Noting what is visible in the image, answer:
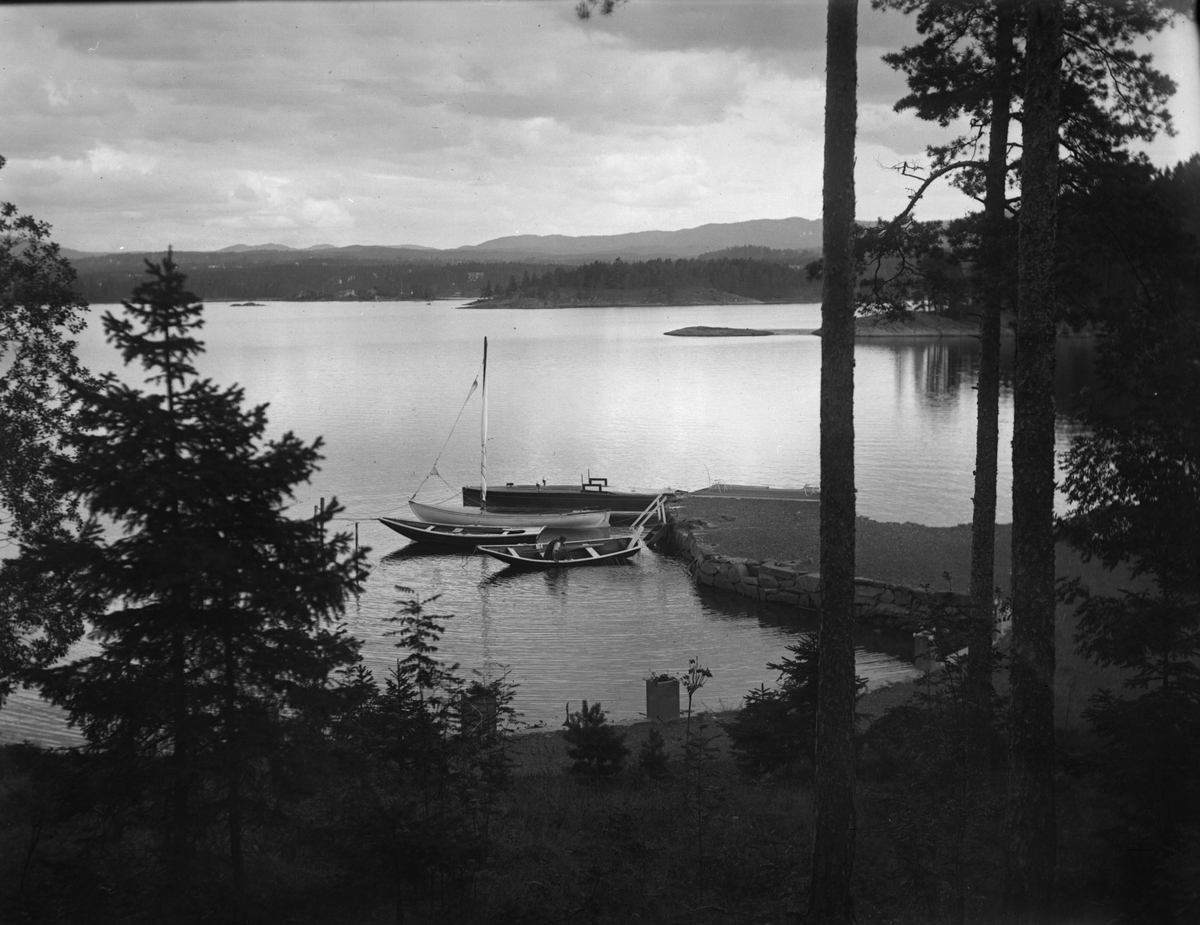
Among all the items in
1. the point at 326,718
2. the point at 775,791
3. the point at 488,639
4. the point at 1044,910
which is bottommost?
the point at 488,639

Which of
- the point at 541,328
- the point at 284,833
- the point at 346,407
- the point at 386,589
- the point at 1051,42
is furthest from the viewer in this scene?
the point at 541,328

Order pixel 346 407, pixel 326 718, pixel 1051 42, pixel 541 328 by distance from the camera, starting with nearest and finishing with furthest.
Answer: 1. pixel 326 718
2. pixel 1051 42
3. pixel 346 407
4. pixel 541 328

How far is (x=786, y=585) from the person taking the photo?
26.4 meters

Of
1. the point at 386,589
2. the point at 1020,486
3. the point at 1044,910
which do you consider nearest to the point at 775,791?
the point at 1044,910

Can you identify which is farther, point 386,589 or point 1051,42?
point 386,589

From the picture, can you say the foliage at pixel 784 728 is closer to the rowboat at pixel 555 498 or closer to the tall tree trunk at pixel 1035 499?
the tall tree trunk at pixel 1035 499

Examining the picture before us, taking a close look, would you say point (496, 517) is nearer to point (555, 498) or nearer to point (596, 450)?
point (555, 498)

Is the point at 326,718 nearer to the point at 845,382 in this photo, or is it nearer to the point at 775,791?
the point at 845,382

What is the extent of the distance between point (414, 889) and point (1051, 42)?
7523 mm

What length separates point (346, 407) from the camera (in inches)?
2483

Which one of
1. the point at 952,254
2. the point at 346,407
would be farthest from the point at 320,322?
the point at 952,254

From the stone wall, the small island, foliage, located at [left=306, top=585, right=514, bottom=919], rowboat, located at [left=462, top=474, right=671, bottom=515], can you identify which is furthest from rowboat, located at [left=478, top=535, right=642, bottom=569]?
the small island

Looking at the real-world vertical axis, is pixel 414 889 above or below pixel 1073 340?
below

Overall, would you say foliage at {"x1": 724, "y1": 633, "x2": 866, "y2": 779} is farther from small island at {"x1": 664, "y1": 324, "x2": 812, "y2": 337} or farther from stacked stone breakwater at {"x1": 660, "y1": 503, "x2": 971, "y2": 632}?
small island at {"x1": 664, "y1": 324, "x2": 812, "y2": 337}
